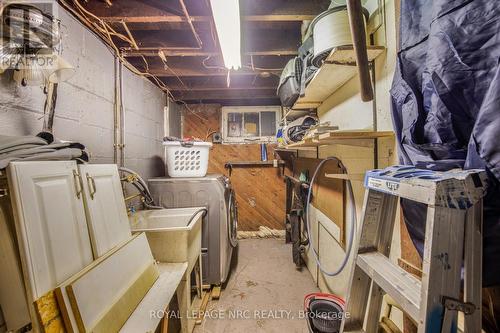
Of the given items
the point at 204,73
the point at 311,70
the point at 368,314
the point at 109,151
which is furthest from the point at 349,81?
the point at 109,151

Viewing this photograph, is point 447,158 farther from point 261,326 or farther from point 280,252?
point 280,252

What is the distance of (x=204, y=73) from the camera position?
8.78 ft

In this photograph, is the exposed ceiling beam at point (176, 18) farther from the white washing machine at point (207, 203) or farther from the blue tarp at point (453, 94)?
the white washing machine at point (207, 203)

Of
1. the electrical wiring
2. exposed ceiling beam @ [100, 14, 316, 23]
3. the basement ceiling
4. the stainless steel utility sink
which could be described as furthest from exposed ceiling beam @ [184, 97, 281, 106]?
the stainless steel utility sink

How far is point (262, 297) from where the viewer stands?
227cm

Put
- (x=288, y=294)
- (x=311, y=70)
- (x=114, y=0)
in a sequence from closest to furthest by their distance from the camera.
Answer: (x=114, y=0) < (x=311, y=70) < (x=288, y=294)

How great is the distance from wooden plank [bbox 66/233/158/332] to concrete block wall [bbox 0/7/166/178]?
0.84 meters

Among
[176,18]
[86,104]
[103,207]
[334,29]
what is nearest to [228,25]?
[176,18]

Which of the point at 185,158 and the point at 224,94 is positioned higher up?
the point at 224,94

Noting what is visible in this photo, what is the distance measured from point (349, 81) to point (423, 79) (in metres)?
1.02

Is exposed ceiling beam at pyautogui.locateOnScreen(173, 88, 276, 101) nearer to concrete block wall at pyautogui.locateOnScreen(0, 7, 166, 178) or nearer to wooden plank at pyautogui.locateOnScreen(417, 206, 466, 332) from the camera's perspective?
concrete block wall at pyautogui.locateOnScreen(0, 7, 166, 178)

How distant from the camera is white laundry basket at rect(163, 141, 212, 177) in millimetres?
2396

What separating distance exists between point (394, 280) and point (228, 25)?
1.62 m

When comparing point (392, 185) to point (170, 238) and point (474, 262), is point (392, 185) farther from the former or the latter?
point (170, 238)
